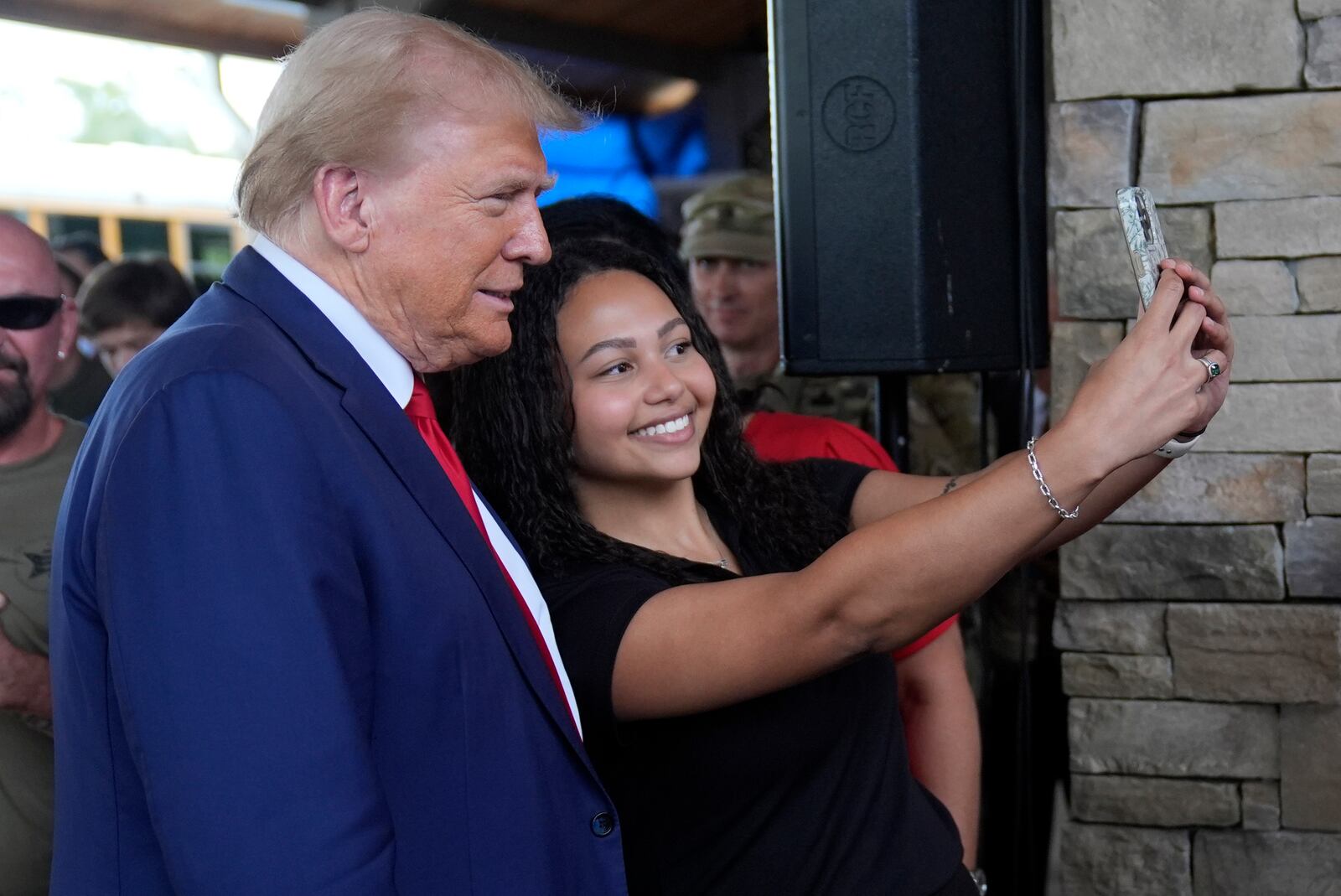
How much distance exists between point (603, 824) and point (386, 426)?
423 mm

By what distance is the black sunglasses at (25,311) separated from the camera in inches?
63.9

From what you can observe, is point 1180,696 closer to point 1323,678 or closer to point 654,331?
point 1323,678

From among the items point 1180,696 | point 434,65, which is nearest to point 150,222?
point 434,65

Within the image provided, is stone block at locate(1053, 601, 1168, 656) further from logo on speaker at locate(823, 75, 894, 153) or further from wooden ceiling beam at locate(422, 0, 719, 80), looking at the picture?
wooden ceiling beam at locate(422, 0, 719, 80)

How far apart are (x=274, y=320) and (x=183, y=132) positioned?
1.82 meters

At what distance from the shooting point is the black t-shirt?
1287mm

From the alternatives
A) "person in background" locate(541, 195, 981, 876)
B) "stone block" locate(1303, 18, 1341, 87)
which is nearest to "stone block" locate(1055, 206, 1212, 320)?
"stone block" locate(1303, 18, 1341, 87)

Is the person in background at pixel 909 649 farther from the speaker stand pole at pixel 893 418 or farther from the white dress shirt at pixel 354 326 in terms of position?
the white dress shirt at pixel 354 326

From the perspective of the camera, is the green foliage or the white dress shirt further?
the green foliage

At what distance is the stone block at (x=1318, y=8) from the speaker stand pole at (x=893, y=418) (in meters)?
0.82

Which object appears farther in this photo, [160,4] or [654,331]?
[160,4]

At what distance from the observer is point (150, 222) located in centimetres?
255

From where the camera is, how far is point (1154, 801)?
194 centimetres

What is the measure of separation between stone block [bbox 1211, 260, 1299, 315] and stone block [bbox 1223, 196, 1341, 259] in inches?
0.6
